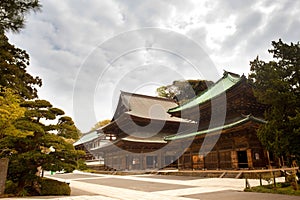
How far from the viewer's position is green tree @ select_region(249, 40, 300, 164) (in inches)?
303

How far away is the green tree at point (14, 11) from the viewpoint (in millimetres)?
8938

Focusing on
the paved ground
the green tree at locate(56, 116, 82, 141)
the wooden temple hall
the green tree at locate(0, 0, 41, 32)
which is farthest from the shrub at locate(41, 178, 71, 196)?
the wooden temple hall

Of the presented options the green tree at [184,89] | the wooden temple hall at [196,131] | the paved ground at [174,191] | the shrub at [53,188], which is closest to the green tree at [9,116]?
the shrub at [53,188]

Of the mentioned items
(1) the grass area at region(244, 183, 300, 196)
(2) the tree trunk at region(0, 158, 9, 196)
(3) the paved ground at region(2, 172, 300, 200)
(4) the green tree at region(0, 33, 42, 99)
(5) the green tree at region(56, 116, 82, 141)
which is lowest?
(3) the paved ground at region(2, 172, 300, 200)

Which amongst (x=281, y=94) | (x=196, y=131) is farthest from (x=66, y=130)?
(x=196, y=131)

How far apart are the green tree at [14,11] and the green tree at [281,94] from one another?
983 centimetres

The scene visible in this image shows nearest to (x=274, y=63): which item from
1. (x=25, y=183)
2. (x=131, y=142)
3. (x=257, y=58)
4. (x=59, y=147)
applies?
(x=257, y=58)

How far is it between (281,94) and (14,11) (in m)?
11.2

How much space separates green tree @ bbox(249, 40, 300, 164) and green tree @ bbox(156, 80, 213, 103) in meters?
43.9

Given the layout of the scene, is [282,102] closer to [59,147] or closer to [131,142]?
[59,147]

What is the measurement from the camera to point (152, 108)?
3319 cm

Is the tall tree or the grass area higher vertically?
the tall tree

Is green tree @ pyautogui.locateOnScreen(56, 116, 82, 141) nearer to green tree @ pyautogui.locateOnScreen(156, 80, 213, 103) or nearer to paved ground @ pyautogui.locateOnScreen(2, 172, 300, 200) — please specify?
paved ground @ pyautogui.locateOnScreen(2, 172, 300, 200)

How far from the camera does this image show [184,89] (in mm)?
55938
